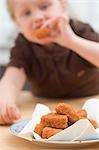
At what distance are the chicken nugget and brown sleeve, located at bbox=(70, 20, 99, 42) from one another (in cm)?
15

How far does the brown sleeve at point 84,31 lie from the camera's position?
4.05 ft

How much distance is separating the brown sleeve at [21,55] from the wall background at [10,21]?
299 mm

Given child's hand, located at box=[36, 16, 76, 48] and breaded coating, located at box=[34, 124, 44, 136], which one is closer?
breaded coating, located at box=[34, 124, 44, 136]

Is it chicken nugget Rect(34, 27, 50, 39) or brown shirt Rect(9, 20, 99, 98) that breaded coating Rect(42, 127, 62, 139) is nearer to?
chicken nugget Rect(34, 27, 50, 39)

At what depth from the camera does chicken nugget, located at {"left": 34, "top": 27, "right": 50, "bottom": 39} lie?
110 centimetres

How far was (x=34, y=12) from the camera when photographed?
1154 millimetres

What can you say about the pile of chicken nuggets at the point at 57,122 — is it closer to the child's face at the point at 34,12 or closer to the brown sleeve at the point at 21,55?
the child's face at the point at 34,12

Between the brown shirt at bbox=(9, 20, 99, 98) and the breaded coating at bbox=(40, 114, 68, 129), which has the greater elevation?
the breaded coating at bbox=(40, 114, 68, 129)

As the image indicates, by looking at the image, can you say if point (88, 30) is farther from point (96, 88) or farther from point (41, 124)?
point (41, 124)

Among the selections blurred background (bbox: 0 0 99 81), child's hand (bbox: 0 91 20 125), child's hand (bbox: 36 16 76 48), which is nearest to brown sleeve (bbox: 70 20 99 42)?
child's hand (bbox: 36 16 76 48)

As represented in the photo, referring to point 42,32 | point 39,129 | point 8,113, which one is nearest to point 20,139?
point 39,129

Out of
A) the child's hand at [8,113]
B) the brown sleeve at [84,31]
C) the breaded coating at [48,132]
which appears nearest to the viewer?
the breaded coating at [48,132]

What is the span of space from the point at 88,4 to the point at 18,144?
1080 millimetres

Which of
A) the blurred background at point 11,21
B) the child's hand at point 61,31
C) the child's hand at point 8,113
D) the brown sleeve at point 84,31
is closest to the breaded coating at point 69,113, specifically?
the child's hand at point 8,113
